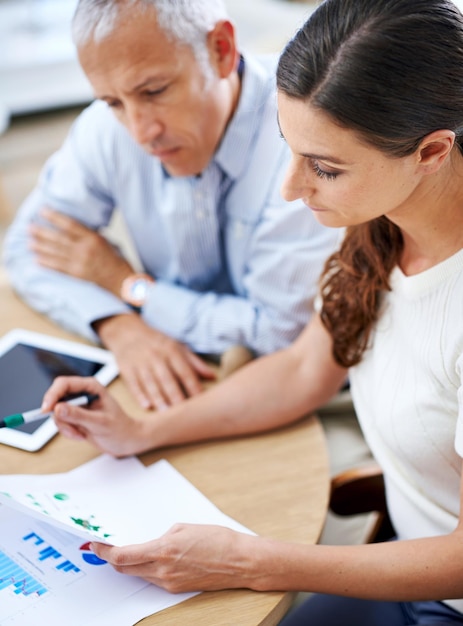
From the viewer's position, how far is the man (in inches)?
53.4

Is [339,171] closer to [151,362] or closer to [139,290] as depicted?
[151,362]

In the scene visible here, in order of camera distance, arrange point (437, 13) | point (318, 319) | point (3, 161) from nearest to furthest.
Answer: point (437, 13)
point (318, 319)
point (3, 161)

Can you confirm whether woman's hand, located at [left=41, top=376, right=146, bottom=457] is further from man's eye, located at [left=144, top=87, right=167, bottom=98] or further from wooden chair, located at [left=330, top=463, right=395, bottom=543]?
man's eye, located at [left=144, top=87, right=167, bottom=98]

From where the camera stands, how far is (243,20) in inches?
172

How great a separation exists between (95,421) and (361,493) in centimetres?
51

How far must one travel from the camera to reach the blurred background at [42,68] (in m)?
4.29

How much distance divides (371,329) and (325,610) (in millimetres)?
478

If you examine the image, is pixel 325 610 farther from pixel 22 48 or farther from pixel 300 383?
pixel 22 48

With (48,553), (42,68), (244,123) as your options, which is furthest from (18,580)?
(42,68)

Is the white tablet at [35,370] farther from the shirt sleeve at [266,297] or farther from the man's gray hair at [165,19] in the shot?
the man's gray hair at [165,19]

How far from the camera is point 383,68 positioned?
2.91 ft

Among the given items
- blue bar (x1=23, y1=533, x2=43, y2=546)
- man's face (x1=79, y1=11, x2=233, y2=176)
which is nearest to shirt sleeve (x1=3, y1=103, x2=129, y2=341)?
man's face (x1=79, y1=11, x2=233, y2=176)

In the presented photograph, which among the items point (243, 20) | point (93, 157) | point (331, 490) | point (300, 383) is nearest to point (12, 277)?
point (93, 157)

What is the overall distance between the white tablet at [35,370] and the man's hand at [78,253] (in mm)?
206
